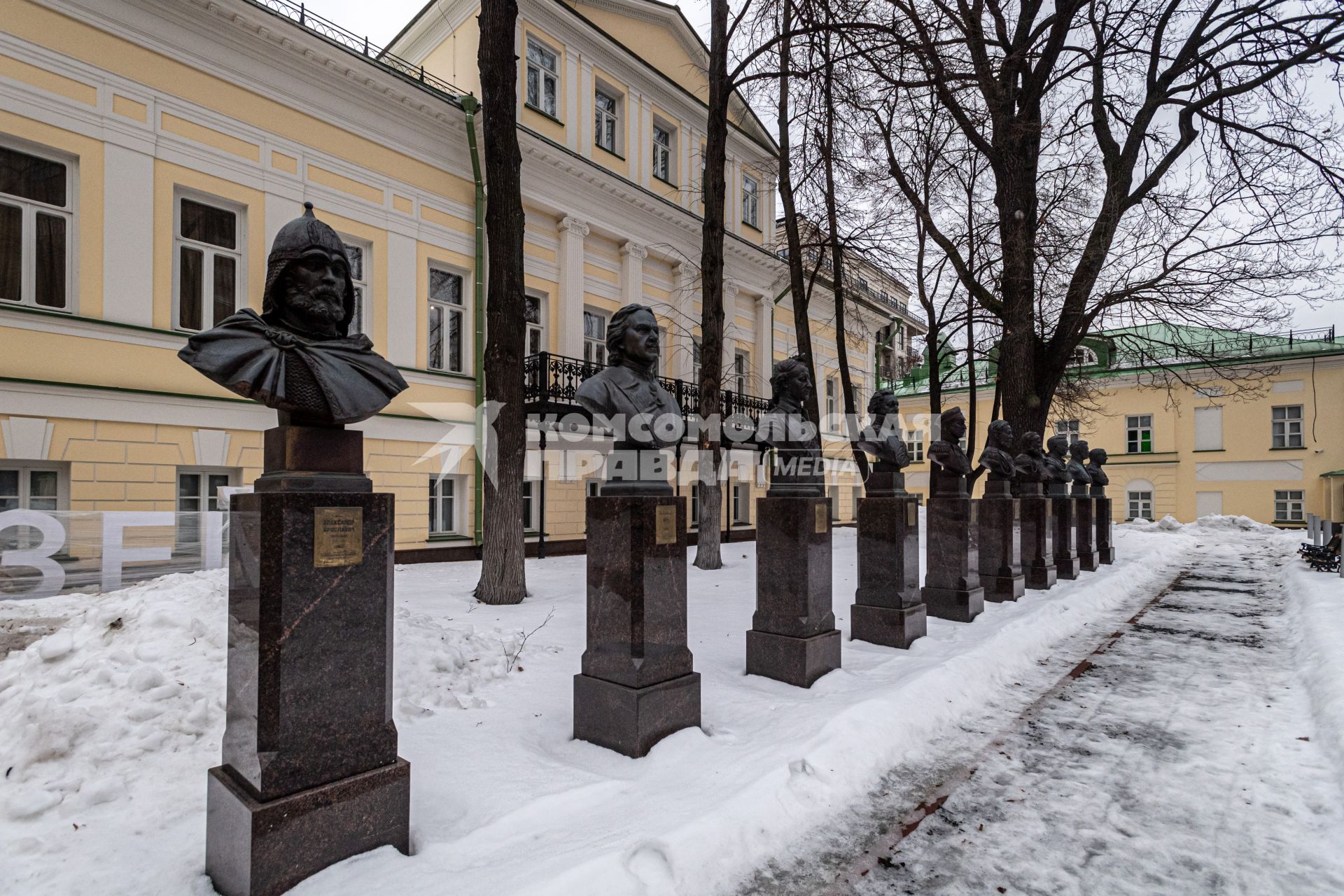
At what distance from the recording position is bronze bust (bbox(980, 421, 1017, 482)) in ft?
29.8

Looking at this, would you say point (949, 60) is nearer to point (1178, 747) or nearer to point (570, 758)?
point (1178, 747)

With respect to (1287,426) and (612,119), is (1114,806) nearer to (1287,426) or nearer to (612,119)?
(612,119)

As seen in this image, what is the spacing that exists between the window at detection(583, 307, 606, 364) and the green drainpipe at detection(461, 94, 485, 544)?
110 inches

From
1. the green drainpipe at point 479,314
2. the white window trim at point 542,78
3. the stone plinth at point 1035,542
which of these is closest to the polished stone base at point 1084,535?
the stone plinth at point 1035,542

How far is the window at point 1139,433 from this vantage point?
2728 cm

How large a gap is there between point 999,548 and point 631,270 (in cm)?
947

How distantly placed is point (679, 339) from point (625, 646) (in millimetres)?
13421

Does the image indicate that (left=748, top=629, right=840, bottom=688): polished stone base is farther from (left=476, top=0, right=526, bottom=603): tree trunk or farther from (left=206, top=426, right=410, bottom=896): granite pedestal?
(left=476, top=0, right=526, bottom=603): tree trunk

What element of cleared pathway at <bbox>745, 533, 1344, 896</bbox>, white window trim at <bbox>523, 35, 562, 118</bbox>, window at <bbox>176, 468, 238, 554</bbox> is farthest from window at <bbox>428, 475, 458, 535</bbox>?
cleared pathway at <bbox>745, 533, 1344, 896</bbox>

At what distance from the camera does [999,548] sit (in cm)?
873

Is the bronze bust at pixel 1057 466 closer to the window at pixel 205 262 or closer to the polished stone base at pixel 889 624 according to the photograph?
the polished stone base at pixel 889 624

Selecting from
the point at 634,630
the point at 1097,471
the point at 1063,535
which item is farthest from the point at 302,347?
the point at 1097,471

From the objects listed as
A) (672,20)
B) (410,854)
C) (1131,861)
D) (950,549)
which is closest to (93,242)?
(410,854)

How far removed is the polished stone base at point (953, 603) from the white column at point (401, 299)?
8.48 meters
